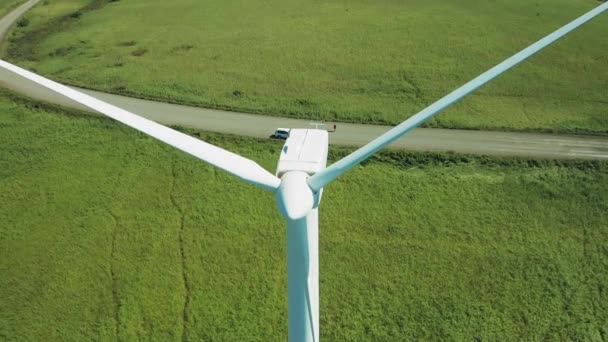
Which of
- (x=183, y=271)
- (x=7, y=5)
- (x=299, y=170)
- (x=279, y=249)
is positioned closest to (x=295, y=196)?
(x=299, y=170)

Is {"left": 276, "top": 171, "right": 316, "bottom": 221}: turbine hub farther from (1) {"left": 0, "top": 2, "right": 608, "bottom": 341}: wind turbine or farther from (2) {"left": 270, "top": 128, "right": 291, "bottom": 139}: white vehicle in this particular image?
(2) {"left": 270, "top": 128, "right": 291, "bottom": 139}: white vehicle

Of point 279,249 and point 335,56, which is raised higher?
point 335,56

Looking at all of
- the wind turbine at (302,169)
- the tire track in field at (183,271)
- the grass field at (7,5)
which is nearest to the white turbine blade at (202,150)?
the wind turbine at (302,169)

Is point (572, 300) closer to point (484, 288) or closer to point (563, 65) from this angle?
point (484, 288)

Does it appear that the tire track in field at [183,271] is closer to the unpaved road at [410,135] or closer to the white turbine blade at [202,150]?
the unpaved road at [410,135]

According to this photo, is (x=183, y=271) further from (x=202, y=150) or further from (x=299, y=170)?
(x=299, y=170)
